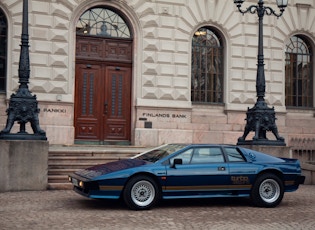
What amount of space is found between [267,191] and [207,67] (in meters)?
10.8

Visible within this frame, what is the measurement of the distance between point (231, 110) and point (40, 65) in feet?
26.4

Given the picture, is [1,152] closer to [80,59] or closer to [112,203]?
[112,203]

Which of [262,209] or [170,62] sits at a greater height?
[170,62]

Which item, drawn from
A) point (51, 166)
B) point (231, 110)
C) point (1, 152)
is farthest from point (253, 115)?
point (1, 152)

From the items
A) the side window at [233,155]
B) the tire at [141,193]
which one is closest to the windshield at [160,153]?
the tire at [141,193]

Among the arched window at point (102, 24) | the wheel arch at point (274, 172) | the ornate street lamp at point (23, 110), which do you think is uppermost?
the arched window at point (102, 24)

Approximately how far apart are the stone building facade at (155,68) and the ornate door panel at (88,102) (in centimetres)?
4

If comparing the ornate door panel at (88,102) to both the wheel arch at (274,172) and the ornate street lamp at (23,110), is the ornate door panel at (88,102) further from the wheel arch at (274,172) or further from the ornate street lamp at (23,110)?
the wheel arch at (274,172)

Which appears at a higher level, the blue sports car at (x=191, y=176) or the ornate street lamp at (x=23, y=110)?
the ornate street lamp at (x=23, y=110)

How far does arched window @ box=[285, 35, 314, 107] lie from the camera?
22891mm

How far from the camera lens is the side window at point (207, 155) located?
11.4 metres

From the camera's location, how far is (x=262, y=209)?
37.2 ft

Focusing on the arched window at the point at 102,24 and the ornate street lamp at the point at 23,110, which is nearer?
the ornate street lamp at the point at 23,110

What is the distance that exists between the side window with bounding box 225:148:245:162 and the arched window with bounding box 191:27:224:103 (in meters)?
9.62
